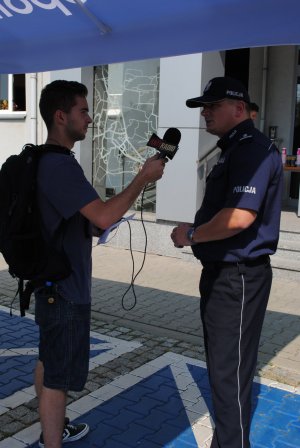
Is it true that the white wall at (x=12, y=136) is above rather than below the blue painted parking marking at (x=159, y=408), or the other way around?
above

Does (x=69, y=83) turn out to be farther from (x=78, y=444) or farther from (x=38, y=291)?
(x=78, y=444)

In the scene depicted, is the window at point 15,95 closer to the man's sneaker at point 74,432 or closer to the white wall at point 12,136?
the white wall at point 12,136

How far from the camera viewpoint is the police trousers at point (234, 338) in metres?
2.67

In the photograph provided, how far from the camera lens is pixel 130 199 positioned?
252 centimetres

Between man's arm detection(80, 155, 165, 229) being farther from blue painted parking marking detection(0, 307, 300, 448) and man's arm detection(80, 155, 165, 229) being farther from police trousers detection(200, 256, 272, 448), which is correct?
blue painted parking marking detection(0, 307, 300, 448)

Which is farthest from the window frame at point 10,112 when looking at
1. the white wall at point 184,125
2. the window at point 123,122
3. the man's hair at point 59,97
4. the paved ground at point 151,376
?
the man's hair at point 59,97

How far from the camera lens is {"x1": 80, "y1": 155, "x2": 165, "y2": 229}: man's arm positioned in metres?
2.47

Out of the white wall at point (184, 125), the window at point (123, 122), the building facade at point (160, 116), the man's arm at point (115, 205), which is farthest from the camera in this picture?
the window at point (123, 122)

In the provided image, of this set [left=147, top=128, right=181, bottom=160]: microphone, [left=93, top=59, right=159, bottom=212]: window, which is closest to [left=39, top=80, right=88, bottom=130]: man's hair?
[left=147, top=128, right=181, bottom=160]: microphone

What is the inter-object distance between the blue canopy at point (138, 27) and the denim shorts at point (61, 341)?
158 centimetres

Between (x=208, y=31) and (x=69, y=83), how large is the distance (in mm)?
887

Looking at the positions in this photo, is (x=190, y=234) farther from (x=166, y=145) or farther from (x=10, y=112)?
(x=10, y=112)

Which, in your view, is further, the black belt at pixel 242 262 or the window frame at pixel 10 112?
the window frame at pixel 10 112

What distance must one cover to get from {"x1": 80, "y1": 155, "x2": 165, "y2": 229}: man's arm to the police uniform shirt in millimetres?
375
